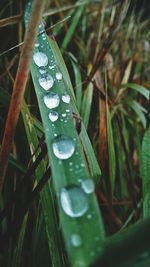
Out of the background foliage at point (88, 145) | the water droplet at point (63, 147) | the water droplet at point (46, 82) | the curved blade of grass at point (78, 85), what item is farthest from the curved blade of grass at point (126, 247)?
the curved blade of grass at point (78, 85)

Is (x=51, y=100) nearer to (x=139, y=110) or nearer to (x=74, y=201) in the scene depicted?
(x=74, y=201)

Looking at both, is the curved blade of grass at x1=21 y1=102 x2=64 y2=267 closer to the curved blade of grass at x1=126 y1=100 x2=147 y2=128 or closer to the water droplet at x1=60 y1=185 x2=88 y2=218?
the water droplet at x1=60 y1=185 x2=88 y2=218

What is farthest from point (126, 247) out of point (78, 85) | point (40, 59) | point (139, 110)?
point (139, 110)

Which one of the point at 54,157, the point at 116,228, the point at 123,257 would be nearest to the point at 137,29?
the point at 116,228

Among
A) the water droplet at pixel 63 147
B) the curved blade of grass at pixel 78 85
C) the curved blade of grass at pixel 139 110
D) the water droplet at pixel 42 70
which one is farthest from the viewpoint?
the curved blade of grass at pixel 139 110

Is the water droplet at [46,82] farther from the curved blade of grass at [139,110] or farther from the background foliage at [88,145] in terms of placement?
the curved blade of grass at [139,110]

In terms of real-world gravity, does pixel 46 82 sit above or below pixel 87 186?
above

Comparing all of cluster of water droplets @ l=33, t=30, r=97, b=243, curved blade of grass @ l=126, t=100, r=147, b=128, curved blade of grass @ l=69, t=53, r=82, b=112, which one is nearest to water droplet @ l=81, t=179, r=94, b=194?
cluster of water droplets @ l=33, t=30, r=97, b=243
